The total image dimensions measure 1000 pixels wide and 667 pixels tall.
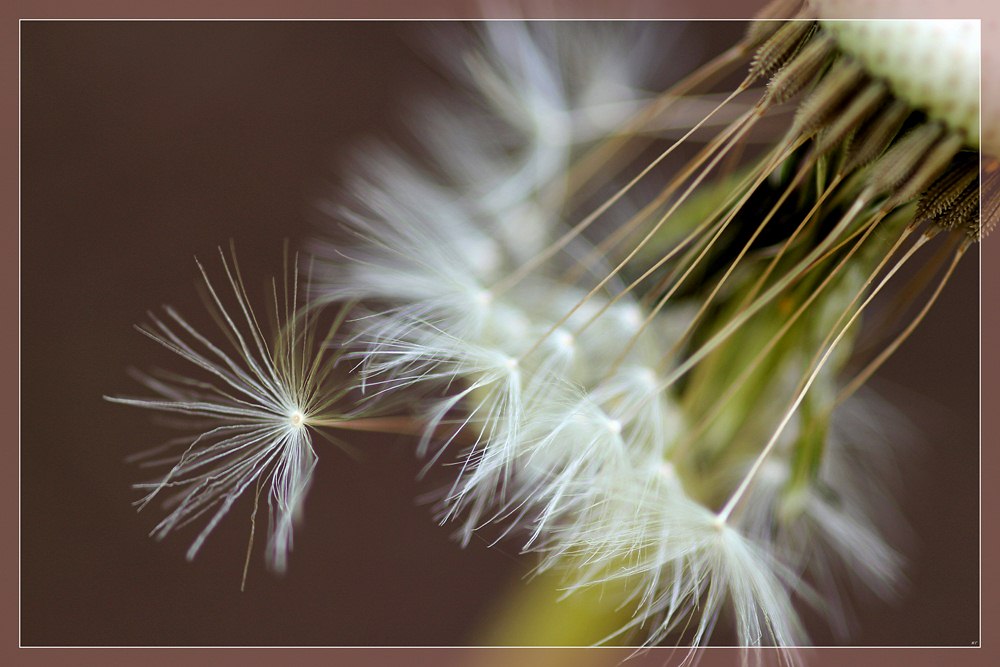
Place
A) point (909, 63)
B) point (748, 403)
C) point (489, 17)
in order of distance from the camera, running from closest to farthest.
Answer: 1. point (909, 63)
2. point (748, 403)
3. point (489, 17)

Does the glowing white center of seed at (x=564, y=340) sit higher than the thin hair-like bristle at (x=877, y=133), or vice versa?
the thin hair-like bristle at (x=877, y=133)

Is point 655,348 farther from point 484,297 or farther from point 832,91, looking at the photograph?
point 832,91

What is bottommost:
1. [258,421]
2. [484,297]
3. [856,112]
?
[258,421]

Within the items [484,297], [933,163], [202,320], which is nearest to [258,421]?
[484,297]

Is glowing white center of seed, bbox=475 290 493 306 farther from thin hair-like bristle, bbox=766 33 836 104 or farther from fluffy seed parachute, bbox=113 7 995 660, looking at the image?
thin hair-like bristle, bbox=766 33 836 104

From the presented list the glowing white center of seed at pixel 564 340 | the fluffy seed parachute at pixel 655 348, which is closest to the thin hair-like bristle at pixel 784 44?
the fluffy seed parachute at pixel 655 348

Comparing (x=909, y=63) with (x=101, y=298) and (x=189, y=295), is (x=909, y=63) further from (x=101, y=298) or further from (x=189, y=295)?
(x=101, y=298)

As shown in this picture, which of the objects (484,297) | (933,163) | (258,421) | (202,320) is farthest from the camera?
(202,320)

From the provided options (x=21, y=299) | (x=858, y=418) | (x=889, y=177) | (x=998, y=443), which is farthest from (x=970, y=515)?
(x=21, y=299)

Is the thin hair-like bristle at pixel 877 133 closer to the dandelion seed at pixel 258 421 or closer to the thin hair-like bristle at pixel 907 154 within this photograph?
the thin hair-like bristle at pixel 907 154
